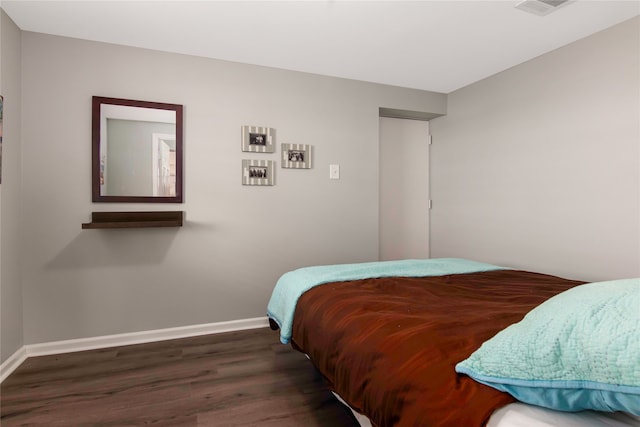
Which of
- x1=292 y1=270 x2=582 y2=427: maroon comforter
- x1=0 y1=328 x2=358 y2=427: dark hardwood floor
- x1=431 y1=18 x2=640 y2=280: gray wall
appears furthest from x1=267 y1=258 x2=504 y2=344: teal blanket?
x1=431 y1=18 x2=640 y2=280: gray wall

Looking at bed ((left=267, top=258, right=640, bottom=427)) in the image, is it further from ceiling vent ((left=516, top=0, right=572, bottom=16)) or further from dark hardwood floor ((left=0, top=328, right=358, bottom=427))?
ceiling vent ((left=516, top=0, right=572, bottom=16))

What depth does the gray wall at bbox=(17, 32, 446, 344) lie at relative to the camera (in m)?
2.47

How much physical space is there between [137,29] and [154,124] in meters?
0.67

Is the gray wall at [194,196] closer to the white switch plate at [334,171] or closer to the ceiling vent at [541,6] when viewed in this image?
the white switch plate at [334,171]

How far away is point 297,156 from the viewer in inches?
125

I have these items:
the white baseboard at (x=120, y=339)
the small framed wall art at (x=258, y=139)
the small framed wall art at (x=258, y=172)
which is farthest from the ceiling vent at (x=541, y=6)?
the white baseboard at (x=120, y=339)

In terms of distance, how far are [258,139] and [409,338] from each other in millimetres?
2347

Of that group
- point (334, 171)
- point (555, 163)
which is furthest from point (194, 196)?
point (555, 163)

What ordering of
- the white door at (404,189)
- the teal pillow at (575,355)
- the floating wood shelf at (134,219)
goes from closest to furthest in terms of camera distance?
the teal pillow at (575,355)
the floating wood shelf at (134,219)
the white door at (404,189)

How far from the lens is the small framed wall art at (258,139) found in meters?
3.00

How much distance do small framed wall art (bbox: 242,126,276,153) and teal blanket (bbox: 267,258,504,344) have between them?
1.29 meters

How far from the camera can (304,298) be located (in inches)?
71.7

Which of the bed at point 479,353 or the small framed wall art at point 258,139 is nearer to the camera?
the bed at point 479,353

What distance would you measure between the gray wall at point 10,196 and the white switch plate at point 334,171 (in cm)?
242
